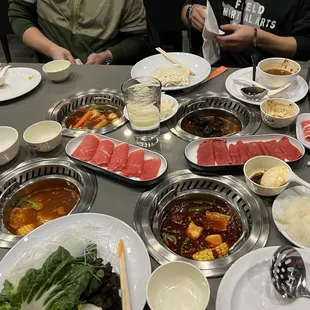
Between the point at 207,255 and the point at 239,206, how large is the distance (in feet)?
0.92

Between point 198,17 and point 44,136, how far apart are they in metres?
1.58

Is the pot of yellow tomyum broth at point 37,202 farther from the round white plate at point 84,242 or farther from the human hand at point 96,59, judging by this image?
the human hand at point 96,59

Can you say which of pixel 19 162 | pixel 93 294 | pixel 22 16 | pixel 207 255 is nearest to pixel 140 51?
pixel 22 16

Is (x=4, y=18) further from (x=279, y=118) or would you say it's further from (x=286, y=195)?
(x=286, y=195)

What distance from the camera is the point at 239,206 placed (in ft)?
4.72

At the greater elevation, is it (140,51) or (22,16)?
(22,16)

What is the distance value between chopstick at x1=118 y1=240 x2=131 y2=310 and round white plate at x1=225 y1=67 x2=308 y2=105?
3.79ft

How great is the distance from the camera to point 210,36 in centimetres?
252

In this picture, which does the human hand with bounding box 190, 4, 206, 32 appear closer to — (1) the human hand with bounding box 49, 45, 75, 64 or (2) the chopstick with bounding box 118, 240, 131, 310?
(1) the human hand with bounding box 49, 45, 75, 64

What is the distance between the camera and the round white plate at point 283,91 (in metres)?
1.92

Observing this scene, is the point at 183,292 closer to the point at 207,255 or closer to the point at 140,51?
the point at 207,255

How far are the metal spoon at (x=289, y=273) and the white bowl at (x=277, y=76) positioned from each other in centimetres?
112

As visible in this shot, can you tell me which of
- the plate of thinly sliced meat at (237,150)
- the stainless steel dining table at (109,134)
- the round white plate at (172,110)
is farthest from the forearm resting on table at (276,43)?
the plate of thinly sliced meat at (237,150)

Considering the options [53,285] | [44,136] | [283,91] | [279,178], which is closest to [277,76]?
[283,91]
